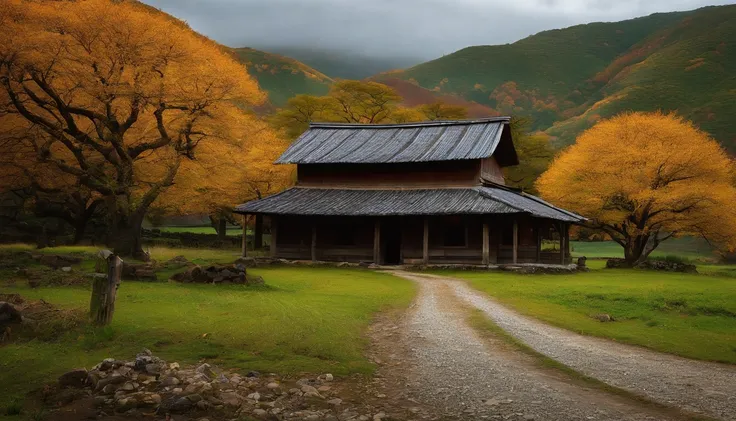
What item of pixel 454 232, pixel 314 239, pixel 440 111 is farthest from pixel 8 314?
pixel 440 111

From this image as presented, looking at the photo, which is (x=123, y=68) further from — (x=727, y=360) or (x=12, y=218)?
(x=727, y=360)

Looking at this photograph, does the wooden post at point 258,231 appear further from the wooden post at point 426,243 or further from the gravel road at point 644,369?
the gravel road at point 644,369

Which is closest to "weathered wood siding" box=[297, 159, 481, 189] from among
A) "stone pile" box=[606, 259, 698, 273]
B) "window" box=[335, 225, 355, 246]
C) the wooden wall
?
the wooden wall

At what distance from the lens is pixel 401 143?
38.7 m

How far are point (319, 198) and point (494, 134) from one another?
13004mm

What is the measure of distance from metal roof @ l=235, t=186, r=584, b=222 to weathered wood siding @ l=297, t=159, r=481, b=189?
77 centimetres

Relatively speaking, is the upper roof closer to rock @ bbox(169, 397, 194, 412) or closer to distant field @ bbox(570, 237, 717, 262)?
rock @ bbox(169, 397, 194, 412)

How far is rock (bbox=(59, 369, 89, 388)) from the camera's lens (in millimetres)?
7371

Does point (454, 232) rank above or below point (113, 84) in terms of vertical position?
below

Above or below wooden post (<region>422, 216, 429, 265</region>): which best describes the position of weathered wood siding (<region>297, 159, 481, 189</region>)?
above

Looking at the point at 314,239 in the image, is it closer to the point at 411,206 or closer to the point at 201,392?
the point at 411,206

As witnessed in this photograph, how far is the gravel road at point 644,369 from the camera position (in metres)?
7.50

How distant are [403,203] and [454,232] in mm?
3795

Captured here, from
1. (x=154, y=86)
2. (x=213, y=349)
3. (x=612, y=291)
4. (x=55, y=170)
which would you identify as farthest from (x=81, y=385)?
(x=55, y=170)
